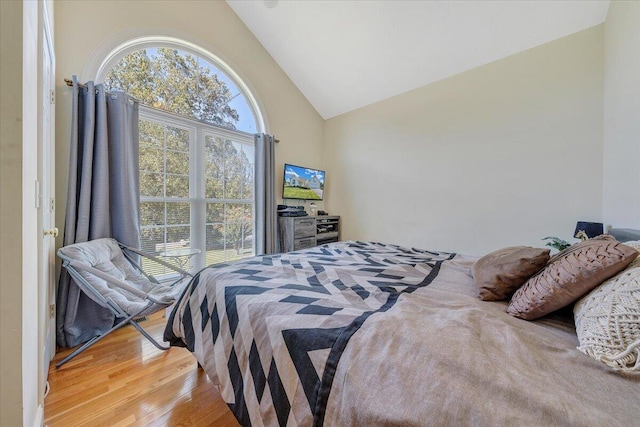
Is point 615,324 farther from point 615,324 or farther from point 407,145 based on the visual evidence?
point 407,145

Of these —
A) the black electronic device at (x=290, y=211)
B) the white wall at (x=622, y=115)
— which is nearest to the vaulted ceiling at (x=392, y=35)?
→ the white wall at (x=622, y=115)

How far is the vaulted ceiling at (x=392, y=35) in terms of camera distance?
242 centimetres

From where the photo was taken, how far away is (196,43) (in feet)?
9.39

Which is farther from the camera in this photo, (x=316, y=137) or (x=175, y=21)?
(x=316, y=137)

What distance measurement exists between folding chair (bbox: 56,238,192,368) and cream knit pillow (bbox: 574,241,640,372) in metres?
2.12

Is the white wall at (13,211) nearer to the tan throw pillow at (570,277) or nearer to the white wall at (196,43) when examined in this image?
the tan throw pillow at (570,277)

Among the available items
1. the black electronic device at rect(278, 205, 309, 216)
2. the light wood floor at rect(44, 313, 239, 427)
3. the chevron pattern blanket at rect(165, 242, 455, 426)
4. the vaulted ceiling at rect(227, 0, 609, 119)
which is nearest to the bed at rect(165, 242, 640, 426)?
the chevron pattern blanket at rect(165, 242, 455, 426)

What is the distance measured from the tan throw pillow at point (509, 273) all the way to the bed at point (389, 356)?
0.09 meters

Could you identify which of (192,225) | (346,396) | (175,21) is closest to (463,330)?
(346,396)

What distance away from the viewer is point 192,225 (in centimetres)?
300

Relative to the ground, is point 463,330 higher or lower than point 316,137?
lower

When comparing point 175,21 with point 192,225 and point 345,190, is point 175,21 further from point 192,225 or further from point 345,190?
point 345,190

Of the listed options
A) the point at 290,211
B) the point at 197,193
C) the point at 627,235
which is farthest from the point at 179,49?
the point at 627,235

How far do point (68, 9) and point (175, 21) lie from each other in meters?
0.93
